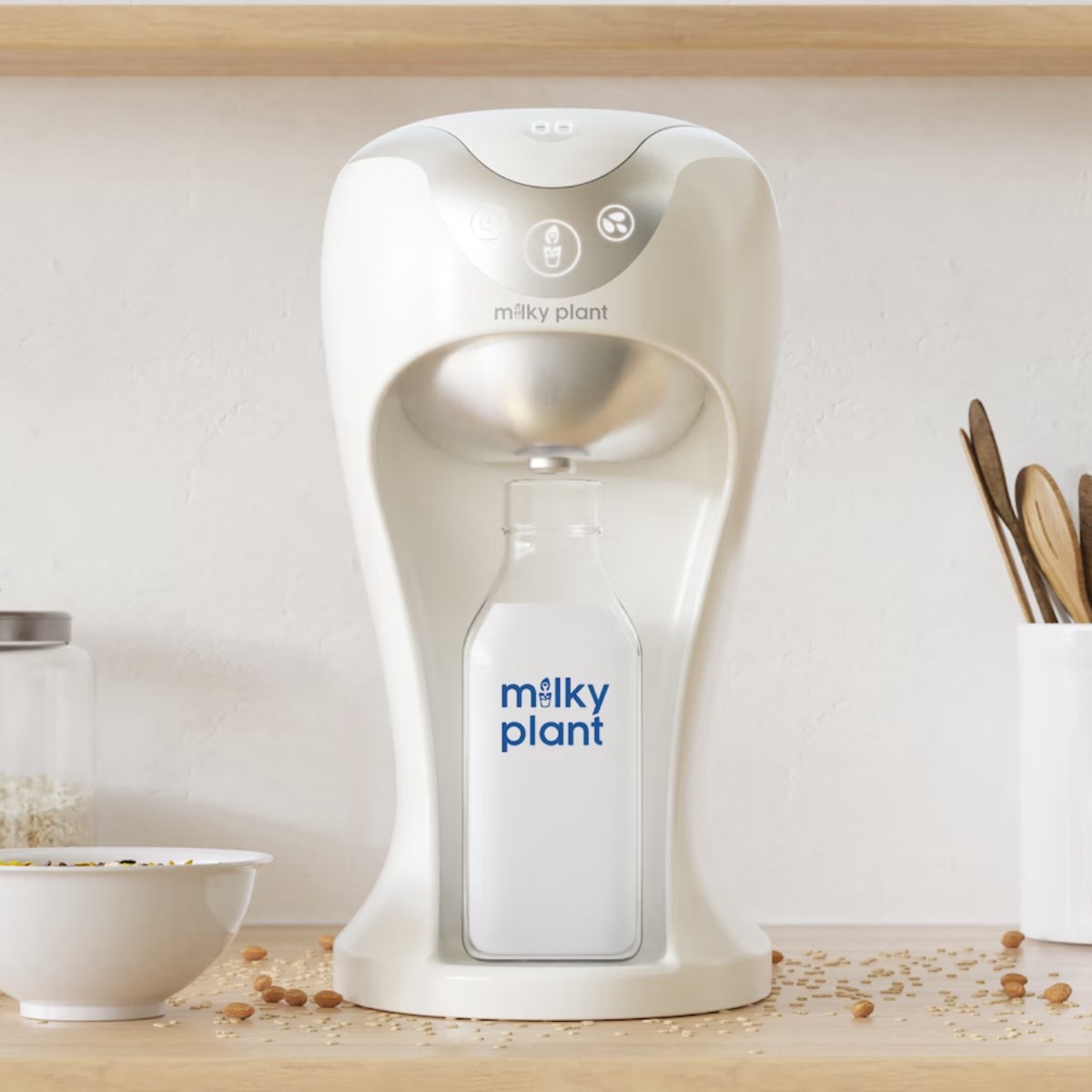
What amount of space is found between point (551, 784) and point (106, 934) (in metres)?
0.21

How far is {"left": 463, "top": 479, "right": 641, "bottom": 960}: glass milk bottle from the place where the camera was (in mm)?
727

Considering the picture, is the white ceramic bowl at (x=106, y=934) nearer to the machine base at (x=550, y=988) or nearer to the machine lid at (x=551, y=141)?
the machine base at (x=550, y=988)

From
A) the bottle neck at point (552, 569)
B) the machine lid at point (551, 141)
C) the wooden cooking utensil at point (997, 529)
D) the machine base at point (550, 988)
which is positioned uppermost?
the machine lid at point (551, 141)

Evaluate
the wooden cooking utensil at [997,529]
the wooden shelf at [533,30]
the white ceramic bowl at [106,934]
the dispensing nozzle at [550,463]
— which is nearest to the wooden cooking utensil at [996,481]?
the wooden cooking utensil at [997,529]

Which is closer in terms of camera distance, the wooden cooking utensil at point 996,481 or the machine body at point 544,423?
the machine body at point 544,423

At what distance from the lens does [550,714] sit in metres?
0.73

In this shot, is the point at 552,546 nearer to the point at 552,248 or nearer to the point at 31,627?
the point at 552,248

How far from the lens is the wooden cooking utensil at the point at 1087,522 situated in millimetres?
984

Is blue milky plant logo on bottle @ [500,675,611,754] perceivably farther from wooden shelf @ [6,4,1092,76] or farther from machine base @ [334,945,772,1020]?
wooden shelf @ [6,4,1092,76]

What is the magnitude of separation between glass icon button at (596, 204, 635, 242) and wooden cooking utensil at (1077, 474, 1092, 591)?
431 mm

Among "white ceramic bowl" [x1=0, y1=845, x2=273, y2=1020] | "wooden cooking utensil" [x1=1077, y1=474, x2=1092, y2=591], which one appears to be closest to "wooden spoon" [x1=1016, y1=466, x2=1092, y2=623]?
"wooden cooking utensil" [x1=1077, y1=474, x2=1092, y2=591]

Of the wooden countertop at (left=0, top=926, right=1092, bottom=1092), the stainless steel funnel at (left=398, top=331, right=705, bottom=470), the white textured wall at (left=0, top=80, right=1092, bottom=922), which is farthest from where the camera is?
the white textured wall at (left=0, top=80, right=1092, bottom=922)

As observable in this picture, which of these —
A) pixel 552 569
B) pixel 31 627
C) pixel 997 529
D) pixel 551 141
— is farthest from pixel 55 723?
pixel 997 529

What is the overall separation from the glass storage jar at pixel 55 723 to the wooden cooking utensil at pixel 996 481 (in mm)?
575
